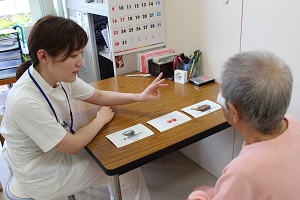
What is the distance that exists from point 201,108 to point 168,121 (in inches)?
9.3

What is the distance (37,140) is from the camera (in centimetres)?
115

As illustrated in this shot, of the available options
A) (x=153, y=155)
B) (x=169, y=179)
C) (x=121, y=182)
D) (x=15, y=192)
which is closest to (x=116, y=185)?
(x=153, y=155)

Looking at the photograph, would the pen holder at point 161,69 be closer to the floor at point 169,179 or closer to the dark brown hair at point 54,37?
the floor at point 169,179

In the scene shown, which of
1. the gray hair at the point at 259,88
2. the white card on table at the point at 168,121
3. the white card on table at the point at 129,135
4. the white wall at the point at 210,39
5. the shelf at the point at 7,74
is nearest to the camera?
the gray hair at the point at 259,88

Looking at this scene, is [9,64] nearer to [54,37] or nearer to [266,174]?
[54,37]

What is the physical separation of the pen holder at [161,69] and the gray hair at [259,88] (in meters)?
1.16

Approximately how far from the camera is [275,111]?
2.61 ft

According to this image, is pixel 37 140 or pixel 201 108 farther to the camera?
pixel 201 108

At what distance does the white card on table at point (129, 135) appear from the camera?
124cm

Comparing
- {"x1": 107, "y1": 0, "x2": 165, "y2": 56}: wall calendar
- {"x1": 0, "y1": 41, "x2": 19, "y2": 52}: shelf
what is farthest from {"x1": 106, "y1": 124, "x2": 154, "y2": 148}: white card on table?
{"x1": 0, "y1": 41, "x2": 19, "y2": 52}: shelf

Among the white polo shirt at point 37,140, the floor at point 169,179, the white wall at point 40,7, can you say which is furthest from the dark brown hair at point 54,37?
the white wall at point 40,7

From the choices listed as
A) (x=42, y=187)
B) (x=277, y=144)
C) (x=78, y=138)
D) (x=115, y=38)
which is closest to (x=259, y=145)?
(x=277, y=144)

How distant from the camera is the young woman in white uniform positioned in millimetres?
1129

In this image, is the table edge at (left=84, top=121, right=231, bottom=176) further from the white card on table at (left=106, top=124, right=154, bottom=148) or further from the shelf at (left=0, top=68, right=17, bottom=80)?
the shelf at (left=0, top=68, right=17, bottom=80)
